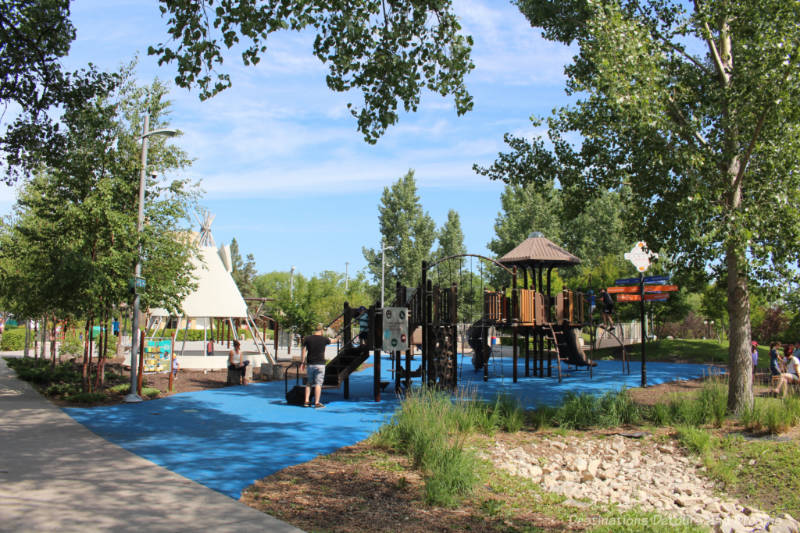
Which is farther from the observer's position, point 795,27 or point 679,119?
point 679,119

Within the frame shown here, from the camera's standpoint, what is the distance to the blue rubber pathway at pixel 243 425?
8.58m

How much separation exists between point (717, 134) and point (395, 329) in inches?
322

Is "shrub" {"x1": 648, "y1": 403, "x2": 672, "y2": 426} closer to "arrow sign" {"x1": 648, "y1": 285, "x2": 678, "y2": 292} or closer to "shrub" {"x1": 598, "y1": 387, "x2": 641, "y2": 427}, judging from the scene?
"shrub" {"x1": 598, "y1": 387, "x2": 641, "y2": 427}

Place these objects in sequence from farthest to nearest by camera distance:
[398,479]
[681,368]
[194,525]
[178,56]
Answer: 1. [681,368]
2. [178,56]
3. [398,479]
4. [194,525]

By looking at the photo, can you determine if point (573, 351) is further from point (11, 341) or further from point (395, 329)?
point (11, 341)

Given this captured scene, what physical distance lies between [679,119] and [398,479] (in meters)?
9.87

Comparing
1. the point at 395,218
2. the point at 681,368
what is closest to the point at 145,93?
the point at 681,368

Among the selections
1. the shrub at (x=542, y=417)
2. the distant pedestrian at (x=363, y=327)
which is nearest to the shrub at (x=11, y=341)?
the distant pedestrian at (x=363, y=327)

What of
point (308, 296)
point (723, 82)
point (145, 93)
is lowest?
point (308, 296)

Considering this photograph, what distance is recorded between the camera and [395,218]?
54.1 m

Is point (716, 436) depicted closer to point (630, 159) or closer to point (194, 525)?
point (630, 159)

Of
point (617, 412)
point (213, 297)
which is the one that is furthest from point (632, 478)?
point (213, 297)

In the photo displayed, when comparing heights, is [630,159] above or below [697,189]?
above

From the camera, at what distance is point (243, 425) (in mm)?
11797
